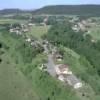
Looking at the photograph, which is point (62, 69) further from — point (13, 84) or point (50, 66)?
point (13, 84)

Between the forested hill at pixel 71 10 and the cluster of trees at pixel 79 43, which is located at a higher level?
the cluster of trees at pixel 79 43

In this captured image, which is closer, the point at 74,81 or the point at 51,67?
the point at 74,81

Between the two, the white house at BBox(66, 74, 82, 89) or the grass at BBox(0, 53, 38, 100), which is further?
the white house at BBox(66, 74, 82, 89)

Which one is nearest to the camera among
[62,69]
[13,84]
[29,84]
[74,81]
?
[74,81]

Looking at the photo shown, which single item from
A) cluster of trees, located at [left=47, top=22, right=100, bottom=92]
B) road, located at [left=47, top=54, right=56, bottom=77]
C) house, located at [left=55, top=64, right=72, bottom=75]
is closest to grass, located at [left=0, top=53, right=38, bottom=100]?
road, located at [left=47, top=54, right=56, bottom=77]

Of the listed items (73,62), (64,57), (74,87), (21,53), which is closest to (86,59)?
(73,62)

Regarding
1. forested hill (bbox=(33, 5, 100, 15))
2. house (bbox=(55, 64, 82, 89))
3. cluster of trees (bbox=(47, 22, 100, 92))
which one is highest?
house (bbox=(55, 64, 82, 89))

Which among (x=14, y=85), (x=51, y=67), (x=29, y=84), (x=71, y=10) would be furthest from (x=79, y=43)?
(x=71, y=10)

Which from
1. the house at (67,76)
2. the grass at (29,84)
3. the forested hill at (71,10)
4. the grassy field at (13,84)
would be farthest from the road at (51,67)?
the forested hill at (71,10)

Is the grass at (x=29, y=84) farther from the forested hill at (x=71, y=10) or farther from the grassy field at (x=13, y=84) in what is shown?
the forested hill at (x=71, y=10)

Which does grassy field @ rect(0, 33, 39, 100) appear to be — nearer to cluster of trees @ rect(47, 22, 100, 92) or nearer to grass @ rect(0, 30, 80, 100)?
grass @ rect(0, 30, 80, 100)
